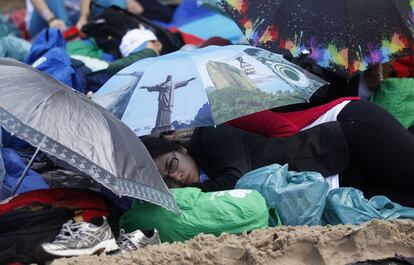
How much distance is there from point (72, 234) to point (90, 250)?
95mm

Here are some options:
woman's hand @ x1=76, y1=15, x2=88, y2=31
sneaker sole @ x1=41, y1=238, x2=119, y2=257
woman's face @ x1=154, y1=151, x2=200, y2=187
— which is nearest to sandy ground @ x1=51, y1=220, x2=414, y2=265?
sneaker sole @ x1=41, y1=238, x2=119, y2=257

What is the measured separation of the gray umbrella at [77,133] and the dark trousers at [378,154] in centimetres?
A: 107

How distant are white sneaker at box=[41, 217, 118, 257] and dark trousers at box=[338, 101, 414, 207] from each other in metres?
1.33

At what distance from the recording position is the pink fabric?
4070 millimetres

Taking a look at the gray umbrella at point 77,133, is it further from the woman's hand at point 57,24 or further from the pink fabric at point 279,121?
the woman's hand at point 57,24

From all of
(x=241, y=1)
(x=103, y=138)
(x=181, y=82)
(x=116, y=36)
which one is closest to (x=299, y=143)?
(x=181, y=82)

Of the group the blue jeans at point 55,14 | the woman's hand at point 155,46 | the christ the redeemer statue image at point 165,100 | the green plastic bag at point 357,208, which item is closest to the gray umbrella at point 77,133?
the christ the redeemer statue image at point 165,100

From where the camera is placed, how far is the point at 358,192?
3738 millimetres

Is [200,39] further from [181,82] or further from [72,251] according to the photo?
[72,251]

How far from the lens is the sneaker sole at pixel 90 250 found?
9.78ft

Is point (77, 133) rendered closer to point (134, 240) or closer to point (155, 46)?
point (134, 240)

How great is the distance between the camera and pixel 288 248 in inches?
127

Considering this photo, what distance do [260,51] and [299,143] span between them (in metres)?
0.59

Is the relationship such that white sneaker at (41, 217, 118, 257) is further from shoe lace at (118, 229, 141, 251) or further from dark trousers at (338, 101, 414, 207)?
dark trousers at (338, 101, 414, 207)
